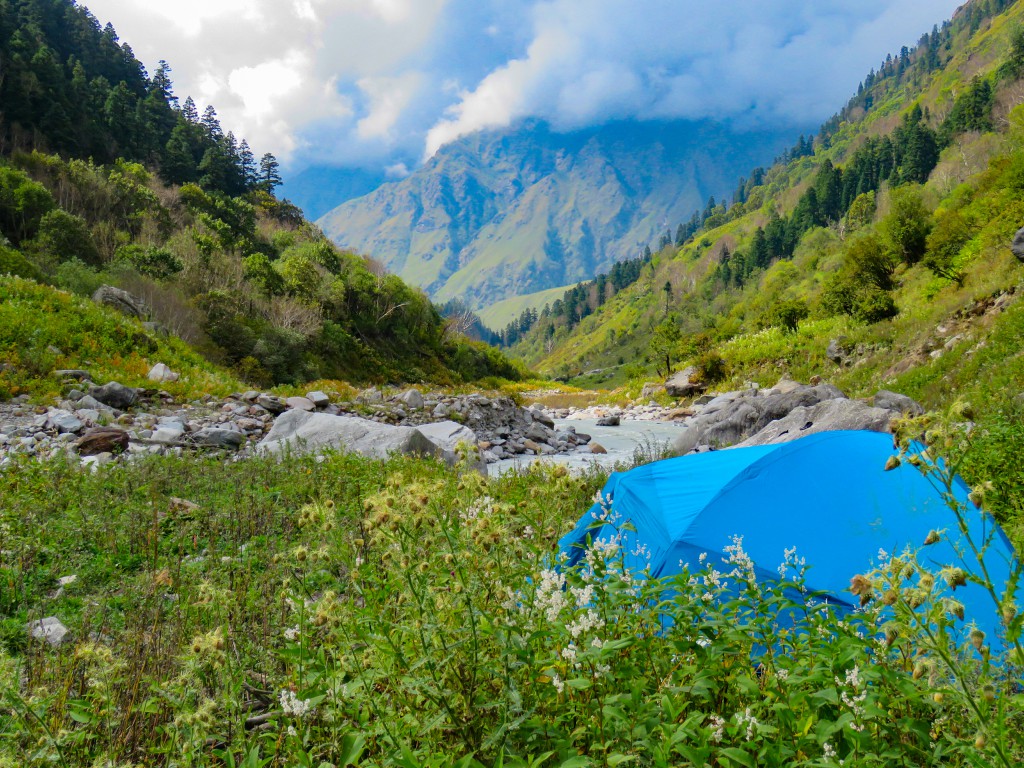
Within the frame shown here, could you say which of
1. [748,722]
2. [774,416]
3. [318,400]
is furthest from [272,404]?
[774,416]

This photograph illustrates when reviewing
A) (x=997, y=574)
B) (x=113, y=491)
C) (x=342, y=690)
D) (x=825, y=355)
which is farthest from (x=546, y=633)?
(x=825, y=355)

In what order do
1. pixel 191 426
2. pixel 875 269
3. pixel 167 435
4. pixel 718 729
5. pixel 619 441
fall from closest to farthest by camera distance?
pixel 718 729
pixel 167 435
pixel 191 426
pixel 619 441
pixel 875 269

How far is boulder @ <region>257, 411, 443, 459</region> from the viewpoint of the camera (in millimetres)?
11422

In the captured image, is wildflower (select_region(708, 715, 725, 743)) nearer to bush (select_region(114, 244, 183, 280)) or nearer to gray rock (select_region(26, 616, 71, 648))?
gray rock (select_region(26, 616, 71, 648))

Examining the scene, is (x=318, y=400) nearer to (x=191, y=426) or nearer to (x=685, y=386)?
(x=191, y=426)

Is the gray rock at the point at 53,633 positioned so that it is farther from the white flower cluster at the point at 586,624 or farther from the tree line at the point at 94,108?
the tree line at the point at 94,108

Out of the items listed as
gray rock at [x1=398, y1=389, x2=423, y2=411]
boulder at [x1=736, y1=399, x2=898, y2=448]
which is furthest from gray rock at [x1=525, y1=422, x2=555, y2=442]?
boulder at [x1=736, y1=399, x2=898, y2=448]

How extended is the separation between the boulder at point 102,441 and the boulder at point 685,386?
33734 mm

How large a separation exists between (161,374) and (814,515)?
635 inches

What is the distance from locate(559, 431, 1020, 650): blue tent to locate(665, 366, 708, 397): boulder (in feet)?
111

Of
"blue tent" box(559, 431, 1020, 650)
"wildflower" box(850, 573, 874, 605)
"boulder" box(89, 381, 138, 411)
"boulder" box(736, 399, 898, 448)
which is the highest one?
"boulder" box(736, 399, 898, 448)

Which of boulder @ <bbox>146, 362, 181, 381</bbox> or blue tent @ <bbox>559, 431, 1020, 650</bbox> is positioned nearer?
blue tent @ <bbox>559, 431, 1020, 650</bbox>

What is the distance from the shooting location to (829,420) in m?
11.2

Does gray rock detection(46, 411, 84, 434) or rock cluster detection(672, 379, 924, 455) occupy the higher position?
rock cluster detection(672, 379, 924, 455)
